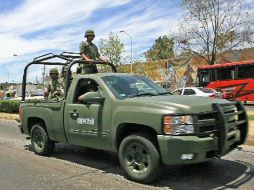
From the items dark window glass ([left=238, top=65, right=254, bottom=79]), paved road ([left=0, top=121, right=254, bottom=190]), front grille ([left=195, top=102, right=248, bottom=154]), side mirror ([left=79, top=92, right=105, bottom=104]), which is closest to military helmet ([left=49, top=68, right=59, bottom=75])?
paved road ([left=0, top=121, right=254, bottom=190])

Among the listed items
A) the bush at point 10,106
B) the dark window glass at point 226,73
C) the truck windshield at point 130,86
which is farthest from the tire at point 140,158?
the dark window glass at point 226,73

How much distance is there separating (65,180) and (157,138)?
6.01ft

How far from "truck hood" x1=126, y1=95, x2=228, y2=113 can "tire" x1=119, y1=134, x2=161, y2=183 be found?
0.53 meters

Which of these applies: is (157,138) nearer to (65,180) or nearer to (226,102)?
(226,102)

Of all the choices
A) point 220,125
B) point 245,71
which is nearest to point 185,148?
point 220,125

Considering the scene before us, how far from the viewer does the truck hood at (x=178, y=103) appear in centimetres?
601

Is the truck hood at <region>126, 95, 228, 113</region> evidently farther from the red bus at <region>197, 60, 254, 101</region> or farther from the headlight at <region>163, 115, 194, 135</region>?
the red bus at <region>197, 60, 254, 101</region>

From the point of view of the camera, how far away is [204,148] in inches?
233

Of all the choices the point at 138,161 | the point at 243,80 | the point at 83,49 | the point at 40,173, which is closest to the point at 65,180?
the point at 40,173

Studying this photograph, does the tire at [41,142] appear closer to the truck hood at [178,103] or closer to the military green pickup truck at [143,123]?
the military green pickup truck at [143,123]

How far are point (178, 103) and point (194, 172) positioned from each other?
1.57m

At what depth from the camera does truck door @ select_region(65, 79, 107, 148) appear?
727 centimetres

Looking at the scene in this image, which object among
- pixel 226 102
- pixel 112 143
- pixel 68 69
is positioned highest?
pixel 68 69

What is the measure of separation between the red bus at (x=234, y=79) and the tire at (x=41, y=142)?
22431 millimetres
